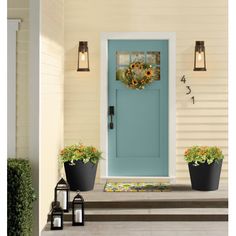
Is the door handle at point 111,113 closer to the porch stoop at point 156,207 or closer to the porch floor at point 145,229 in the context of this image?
the porch stoop at point 156,207

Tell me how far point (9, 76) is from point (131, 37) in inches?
99.1

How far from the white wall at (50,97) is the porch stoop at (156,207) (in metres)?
0.50

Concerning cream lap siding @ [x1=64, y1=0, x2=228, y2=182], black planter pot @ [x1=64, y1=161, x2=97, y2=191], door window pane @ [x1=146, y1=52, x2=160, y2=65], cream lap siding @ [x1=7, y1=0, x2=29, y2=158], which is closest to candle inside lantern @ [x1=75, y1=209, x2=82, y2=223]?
cream lap siding @ [x1=7, y1=0, x2=29, y2=158]

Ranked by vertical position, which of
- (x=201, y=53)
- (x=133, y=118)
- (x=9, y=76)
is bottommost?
(x=133, y=118)

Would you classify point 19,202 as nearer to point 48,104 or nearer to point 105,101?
point 48,104

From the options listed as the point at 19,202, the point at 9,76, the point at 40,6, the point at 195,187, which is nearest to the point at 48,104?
the point at 9,76

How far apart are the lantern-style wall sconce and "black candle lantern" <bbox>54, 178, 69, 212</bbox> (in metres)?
2.69

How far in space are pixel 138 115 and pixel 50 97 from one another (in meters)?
1.73

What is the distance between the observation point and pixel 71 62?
7.54 m

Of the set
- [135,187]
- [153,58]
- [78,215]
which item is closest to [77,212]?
[78,215]

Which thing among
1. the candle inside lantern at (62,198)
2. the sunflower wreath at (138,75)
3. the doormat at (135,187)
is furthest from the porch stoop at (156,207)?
the sunflower wreath at (138,75)

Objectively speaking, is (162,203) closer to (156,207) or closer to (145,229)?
(156,207)

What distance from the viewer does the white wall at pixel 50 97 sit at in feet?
18.5

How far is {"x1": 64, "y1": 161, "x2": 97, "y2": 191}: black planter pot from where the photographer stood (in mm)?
6672
